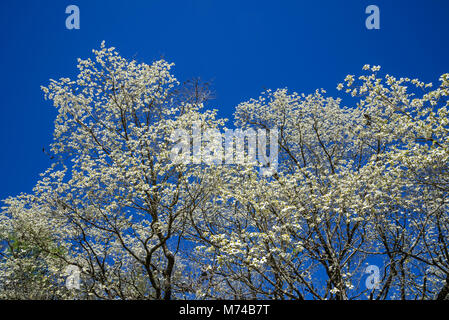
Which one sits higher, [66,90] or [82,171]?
[66,90]

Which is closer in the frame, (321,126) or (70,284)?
(70,284)

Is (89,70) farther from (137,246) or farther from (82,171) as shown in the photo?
(137,246)
